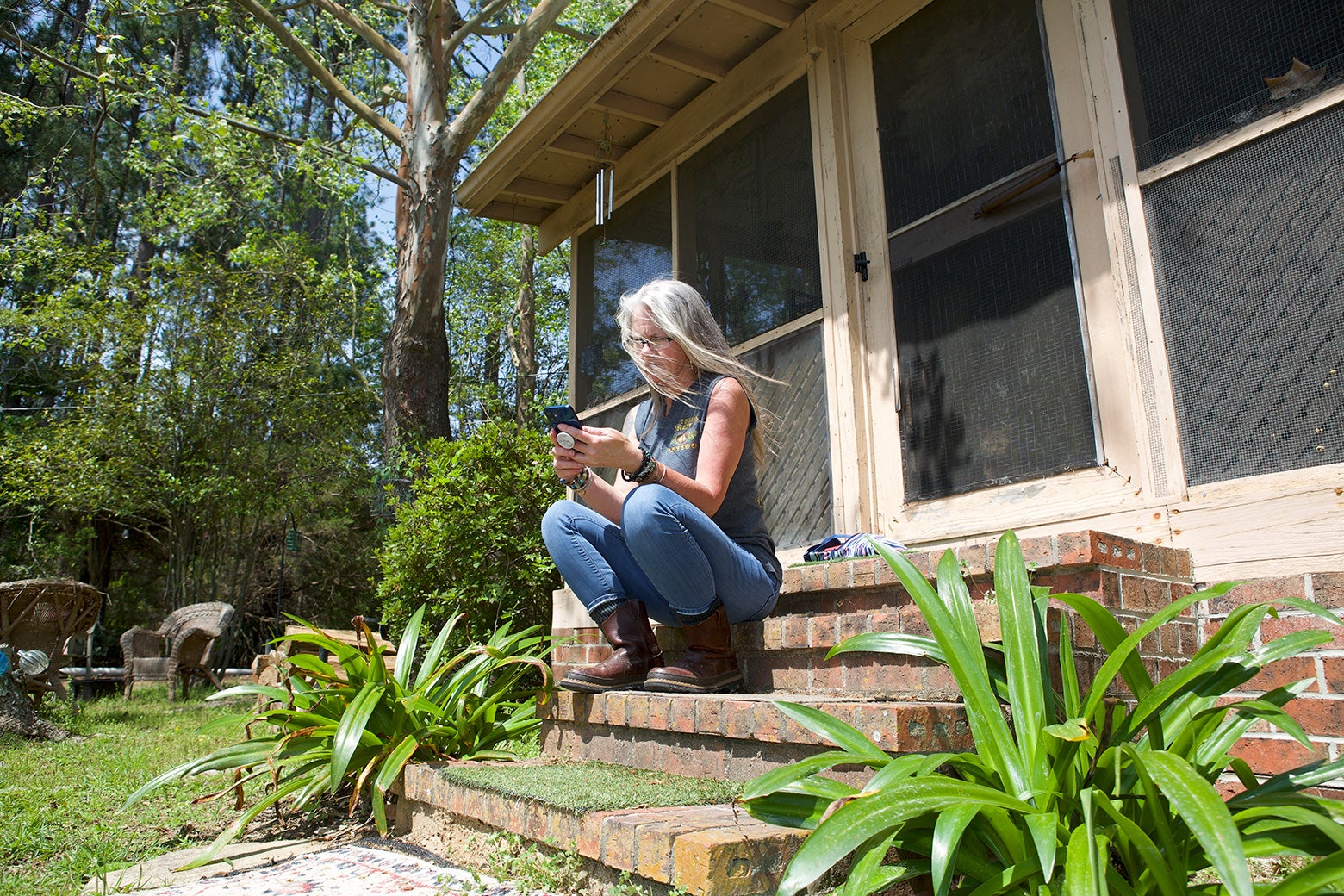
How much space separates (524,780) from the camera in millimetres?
2129

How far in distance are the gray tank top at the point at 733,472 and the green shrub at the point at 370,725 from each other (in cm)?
70

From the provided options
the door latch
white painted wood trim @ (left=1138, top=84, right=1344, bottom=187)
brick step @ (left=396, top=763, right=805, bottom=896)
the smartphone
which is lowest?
brick step @ (left=396, top=763, right=805, bottom=896)

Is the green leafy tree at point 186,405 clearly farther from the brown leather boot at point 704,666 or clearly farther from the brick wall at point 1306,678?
the brick wall at point 1306,678

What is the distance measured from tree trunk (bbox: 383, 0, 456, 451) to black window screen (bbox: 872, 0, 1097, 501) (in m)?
4.00

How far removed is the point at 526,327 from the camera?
565 inches

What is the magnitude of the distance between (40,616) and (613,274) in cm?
441

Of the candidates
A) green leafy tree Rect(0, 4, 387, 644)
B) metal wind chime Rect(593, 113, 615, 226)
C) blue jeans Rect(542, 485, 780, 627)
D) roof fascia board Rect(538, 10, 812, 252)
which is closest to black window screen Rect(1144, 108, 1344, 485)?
blue jeans Rect(542, 485, 780, 627)

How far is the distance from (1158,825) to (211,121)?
8134mm

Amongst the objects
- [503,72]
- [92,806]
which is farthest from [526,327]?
[92,806]

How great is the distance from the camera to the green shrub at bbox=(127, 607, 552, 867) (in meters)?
2.60

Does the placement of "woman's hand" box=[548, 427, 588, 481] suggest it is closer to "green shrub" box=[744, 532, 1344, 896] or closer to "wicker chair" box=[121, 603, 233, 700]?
"green shrub" box=[744, 532, 1344, 896]

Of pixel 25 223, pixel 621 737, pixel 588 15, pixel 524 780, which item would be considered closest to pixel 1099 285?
pixel 621 737

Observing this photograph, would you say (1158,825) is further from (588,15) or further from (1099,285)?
(588,15)

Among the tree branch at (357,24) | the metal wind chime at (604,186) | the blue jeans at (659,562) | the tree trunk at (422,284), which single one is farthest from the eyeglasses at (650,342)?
the tree branch at (357,24)
